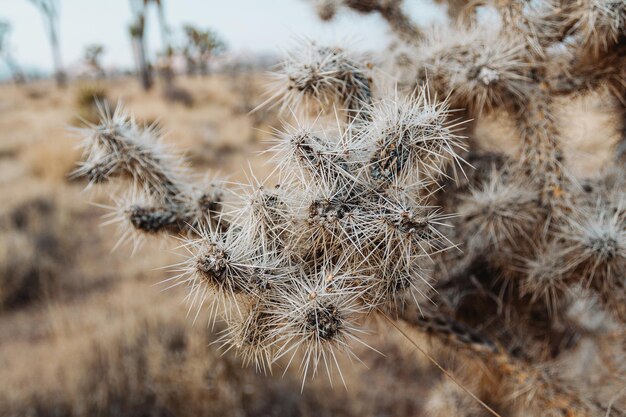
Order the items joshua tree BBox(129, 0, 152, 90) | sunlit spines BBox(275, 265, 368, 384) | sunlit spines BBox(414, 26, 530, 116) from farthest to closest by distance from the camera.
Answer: joshua tree BBox(129, 0, 152, 90), sunlit spines BBox(414, 26, 530, 116), sunlit spines BBox(275, 265, 368, 384)

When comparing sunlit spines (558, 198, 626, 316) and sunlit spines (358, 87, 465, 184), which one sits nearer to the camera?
sunlit spines (358, 87, 465, 184)

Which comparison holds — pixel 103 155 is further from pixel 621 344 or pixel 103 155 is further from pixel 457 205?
pixel 621 344

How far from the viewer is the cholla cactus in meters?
1.01

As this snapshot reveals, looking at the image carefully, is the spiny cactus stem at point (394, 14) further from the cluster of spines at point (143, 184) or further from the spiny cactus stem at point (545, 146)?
the cluster of spines at point (143, 184)

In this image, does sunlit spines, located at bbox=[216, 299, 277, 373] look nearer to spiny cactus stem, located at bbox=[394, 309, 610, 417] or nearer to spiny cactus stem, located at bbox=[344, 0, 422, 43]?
spiny cactus stem, located at bbox=[394, 309, 610, 417]

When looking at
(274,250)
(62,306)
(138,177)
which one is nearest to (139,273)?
(62,306)

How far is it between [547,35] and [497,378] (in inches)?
55.7

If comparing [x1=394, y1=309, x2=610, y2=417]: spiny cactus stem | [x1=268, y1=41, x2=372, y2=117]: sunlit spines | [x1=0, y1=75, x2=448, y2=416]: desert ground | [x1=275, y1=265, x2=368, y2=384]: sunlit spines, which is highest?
[x1=268, y1=41, x2=372, y2=117]: sunlit spines

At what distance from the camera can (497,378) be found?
1.96 metres

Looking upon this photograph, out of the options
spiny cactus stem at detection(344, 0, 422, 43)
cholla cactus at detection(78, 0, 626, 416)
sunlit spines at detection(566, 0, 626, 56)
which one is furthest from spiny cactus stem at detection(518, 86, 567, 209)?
spiny cactus stem at detection(344, 0, 422, 43)

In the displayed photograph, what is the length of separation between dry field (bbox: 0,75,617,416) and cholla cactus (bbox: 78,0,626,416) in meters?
0.24

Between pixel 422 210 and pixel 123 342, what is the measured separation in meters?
3.49

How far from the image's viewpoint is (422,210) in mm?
1084

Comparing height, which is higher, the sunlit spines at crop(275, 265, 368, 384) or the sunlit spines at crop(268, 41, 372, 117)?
the sunlit spines at crop(268, 41, 372, 117)
